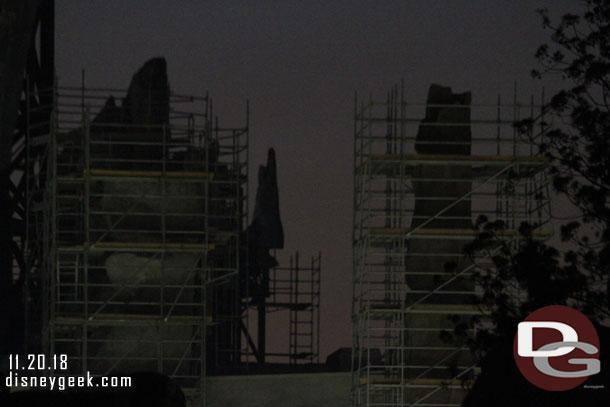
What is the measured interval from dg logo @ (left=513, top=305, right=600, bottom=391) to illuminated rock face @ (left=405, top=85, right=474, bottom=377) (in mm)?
6942

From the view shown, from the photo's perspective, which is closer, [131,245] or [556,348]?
[556,348]

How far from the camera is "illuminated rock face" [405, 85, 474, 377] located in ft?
87.9

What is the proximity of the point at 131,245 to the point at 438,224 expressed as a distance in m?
5.37

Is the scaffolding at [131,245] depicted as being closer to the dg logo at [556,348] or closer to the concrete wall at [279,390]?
the concrete wall at [279,390]

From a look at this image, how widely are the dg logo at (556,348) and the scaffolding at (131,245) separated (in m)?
9.31

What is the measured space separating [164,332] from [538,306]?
439 inches

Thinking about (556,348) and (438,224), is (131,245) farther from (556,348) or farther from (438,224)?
(556,348)

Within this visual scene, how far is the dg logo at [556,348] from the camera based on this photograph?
17.9 metres

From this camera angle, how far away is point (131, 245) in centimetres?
2691

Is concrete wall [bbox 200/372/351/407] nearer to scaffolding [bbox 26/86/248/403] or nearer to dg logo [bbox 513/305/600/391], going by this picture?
scaffolding [bbox 26/86/248/403]

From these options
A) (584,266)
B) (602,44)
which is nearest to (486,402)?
(584,266)

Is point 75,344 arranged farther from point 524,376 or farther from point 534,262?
point 524,376

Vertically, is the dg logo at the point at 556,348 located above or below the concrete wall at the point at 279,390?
above

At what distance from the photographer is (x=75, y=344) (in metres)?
31.1
